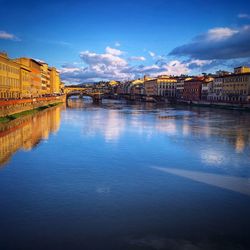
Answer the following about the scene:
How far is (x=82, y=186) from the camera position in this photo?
11609 millimetres

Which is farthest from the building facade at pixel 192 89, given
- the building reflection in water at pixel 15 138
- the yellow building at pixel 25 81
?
the building reflection in water at pixel 15 138

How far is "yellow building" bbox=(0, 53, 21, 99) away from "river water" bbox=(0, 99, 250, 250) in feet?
89.1

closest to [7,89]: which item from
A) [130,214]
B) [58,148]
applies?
[58,148]

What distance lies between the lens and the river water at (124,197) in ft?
25.3

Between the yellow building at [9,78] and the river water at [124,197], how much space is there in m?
27.2

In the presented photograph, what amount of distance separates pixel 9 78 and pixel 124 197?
4323cm

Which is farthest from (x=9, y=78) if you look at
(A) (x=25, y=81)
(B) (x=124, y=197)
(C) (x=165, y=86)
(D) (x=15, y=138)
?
(C) (x=165, y=86)

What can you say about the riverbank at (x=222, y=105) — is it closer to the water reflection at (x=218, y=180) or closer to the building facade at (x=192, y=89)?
the building facade at (x=192, y=89)

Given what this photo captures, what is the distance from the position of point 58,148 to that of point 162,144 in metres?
6.88

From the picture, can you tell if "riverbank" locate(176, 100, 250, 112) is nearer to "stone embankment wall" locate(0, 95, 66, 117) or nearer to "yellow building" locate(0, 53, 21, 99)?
"stone embankment wall" locate(0, 95, 66, 117)

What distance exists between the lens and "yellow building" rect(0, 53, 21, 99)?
145ft

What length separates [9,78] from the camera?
48.7 meters

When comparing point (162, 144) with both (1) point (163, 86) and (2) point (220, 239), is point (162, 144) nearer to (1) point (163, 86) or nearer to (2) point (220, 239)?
(2) point (220, 239)

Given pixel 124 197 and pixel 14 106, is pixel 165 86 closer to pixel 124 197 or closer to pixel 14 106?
pixel 14 106
